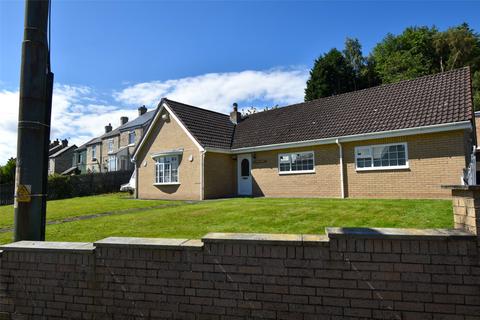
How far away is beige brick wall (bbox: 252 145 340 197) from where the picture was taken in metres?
15.6

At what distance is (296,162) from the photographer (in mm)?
17141

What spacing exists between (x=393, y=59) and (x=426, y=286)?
4512 centimetres

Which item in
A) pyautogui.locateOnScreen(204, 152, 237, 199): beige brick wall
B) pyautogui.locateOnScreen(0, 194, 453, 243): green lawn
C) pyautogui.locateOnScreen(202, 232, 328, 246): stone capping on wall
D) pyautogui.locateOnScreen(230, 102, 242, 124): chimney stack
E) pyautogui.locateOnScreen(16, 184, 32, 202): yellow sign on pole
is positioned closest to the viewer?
pyautogui.locateOnScreen(202, 232, 328, 246): stone capping on wall

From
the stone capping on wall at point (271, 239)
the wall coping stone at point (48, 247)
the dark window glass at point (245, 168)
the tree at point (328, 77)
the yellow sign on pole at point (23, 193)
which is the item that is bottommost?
the wall coping stone at point (48, 247)

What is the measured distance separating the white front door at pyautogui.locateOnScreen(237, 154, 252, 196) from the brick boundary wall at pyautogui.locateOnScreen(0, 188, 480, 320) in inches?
613

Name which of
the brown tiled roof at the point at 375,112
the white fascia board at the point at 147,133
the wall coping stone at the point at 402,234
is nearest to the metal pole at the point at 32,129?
the wall coping stone at the point at 402,234

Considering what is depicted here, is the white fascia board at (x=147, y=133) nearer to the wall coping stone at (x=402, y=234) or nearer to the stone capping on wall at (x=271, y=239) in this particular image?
the stone capping on wall at (x=271, y=239)

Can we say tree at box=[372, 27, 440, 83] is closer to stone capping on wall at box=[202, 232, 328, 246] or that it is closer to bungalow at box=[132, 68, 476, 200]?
bungalow at box=[132, 68, 476, 200]

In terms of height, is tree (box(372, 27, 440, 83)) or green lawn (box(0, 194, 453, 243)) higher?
tree (box(372, 27, 440, 83))

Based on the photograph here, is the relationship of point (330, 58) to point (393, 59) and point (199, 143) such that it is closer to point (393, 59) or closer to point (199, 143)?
point (393, 59)

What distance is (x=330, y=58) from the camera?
138ft

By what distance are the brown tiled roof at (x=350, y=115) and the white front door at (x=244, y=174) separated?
861 mm

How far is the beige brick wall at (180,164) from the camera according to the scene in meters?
19.2

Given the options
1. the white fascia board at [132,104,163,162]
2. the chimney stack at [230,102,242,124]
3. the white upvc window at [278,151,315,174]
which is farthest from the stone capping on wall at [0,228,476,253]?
the chimney stack at [230,102,242,124]
